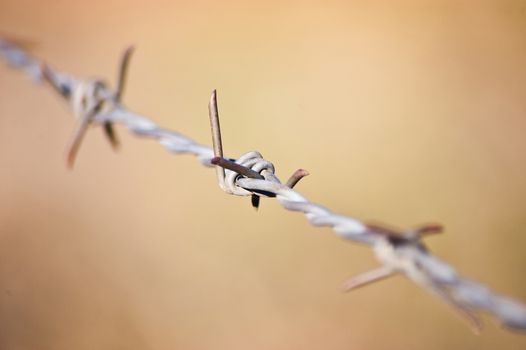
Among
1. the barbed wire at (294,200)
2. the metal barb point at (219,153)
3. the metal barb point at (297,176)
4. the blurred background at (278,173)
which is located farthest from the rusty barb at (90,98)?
the blurred background at (278,173)

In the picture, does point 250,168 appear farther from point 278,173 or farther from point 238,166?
point 278,173

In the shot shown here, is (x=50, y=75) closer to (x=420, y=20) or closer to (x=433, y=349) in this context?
(x=433, y=349)

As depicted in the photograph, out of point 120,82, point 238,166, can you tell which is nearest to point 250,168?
point 238,166

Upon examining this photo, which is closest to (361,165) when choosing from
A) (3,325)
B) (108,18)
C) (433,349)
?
(433,349)

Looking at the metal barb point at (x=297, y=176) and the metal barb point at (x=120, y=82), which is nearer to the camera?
the metal barb point at (x=297, y=176)

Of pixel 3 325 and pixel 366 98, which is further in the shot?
pixel 366 98

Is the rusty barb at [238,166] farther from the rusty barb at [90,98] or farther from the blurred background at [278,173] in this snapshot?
the blurred background at [278,173]

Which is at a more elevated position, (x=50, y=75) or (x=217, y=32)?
(x=217, y=32)
